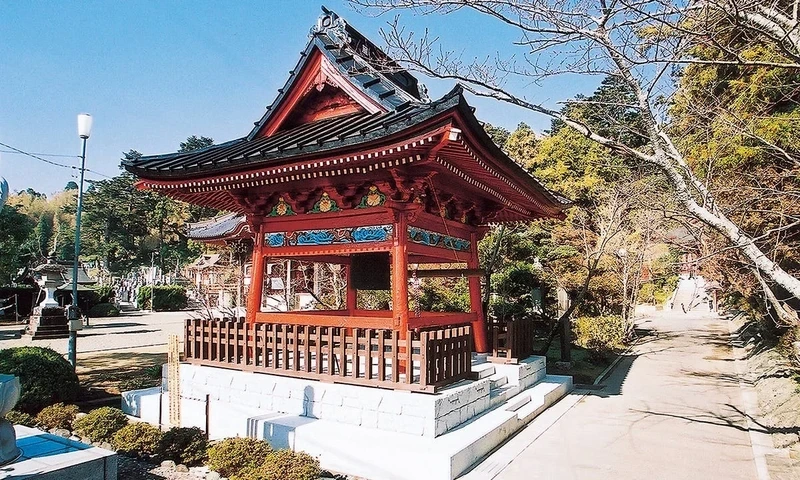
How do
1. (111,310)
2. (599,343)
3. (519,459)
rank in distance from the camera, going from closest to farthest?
(519,459)
(599,343)
(111,310)

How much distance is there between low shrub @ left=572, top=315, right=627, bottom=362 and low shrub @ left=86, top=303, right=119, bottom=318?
96.4 feet

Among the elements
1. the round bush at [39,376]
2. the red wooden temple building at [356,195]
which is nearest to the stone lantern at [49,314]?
the round bush at [39,376]

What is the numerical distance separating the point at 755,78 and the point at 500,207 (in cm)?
636

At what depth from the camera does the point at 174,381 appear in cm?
721

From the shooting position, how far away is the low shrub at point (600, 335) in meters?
15.1

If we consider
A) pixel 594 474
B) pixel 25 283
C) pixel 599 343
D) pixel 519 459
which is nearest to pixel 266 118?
pixel 519 459

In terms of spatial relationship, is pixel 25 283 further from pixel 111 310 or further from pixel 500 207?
pixel 500 207

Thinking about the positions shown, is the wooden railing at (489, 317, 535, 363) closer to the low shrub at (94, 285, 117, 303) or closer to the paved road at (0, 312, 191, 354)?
the paved road at (0, 312, 191, 354)

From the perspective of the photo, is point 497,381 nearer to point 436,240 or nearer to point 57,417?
point 436,240

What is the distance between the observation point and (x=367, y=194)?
7.81m

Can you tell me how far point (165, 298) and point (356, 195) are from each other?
1442 inches

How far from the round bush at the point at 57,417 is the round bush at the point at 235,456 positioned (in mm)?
3094

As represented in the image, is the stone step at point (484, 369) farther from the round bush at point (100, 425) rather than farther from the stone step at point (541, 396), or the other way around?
the round bush at point (100, 425)

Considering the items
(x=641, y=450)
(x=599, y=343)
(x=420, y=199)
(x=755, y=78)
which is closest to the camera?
(x=641, y=450)
